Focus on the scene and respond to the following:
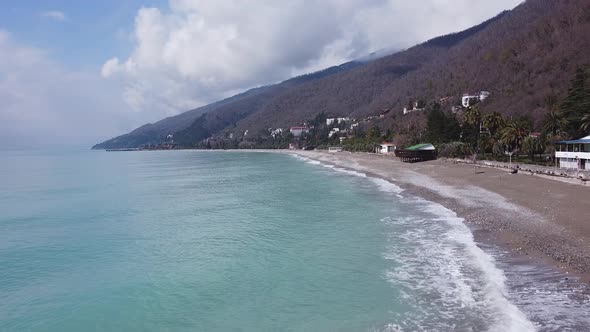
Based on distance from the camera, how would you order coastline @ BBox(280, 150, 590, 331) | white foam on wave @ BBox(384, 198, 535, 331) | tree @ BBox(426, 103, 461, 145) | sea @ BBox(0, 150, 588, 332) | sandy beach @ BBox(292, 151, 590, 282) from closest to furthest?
white foam on wave @ BBox(384, 198, 535, 331) → coastline @ BBox(280, 150, 590, 331) → sea @ BBox(0, 150, 588, 332) → sandy beach @ BBox(292, 151, 590, 282) → tree @ BBox(426, 103, 461, 145)

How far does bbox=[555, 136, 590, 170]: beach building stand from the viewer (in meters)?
36.4

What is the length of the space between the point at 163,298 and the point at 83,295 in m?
2.91

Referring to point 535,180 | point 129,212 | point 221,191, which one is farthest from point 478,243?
point 221,191

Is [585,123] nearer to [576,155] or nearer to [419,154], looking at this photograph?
[576,155]

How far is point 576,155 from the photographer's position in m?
37.0

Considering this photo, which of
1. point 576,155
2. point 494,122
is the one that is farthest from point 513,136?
point 576,155

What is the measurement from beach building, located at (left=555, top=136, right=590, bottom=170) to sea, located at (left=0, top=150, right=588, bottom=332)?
67.7ft

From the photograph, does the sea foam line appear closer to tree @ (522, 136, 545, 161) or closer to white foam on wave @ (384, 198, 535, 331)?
white foam on wave @ (384, 198, 535, 331)

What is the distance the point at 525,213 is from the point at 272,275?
14.4 m

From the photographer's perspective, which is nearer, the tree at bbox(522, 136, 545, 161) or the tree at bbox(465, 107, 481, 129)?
the tree at bbox(522, 136, 545, 161)

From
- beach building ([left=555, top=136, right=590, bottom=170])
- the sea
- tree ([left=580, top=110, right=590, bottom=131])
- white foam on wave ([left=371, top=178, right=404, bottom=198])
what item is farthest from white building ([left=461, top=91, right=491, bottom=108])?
the sea

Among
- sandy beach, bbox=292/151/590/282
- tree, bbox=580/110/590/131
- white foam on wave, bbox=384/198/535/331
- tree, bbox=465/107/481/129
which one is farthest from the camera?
tree, bbox=465/107/481/129

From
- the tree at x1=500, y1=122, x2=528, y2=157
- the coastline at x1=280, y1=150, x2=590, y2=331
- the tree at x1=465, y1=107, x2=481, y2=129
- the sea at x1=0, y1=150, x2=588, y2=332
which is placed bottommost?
the sea at x1=0, y1=150, x2=588, y2=332

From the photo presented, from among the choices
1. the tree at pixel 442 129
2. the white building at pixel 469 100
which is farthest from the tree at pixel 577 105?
the white building at pixel 469 100
